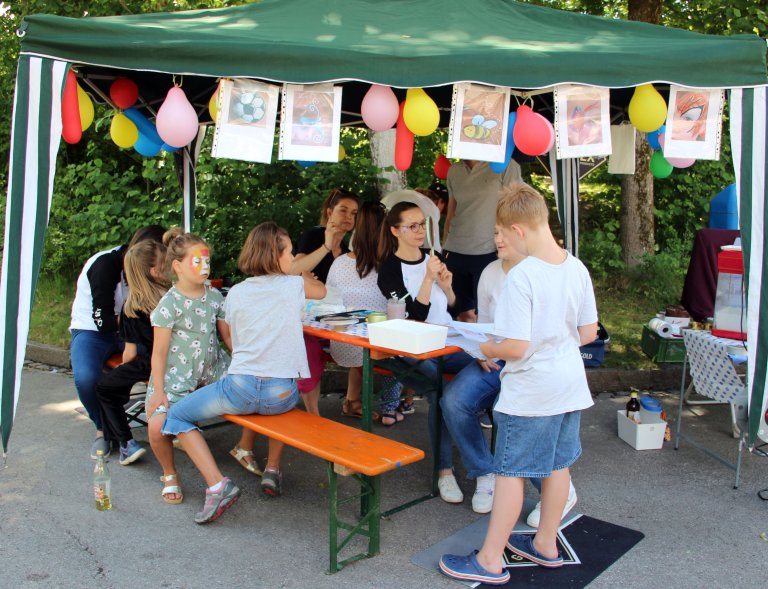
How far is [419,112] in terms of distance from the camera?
153 inches

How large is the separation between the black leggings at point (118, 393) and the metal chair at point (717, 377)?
123 inches

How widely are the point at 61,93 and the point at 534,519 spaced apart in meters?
2.97

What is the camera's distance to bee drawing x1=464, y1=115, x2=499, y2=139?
3.90 meters

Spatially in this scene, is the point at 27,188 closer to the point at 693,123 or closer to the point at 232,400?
the point at 232,400

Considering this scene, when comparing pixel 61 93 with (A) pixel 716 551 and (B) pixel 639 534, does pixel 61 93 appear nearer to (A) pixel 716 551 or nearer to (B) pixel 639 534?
(B) pixel 639 534

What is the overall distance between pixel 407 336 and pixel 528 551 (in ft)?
3.52

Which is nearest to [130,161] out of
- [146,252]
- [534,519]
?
[146,252]

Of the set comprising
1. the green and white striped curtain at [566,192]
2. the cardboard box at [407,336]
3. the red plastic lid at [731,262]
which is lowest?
the cardboard box at [407,336]

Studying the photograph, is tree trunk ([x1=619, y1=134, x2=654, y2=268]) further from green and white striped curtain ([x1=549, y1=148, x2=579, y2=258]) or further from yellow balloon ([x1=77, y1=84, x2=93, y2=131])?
yellow balloon ([x1=77, y1=84, x2=93, y2=131])

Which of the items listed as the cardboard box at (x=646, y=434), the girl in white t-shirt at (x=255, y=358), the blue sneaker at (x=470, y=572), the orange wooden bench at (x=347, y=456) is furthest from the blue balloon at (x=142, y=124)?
the cardboard box at (x=646, y=434)

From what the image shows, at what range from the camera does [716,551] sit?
342 cm

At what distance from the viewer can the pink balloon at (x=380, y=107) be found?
3932mm

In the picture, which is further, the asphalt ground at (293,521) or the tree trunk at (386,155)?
the tree trunk at (386,155)

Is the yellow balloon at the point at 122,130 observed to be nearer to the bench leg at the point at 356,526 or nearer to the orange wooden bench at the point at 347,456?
the orange wooden bench at the point at 347,456
